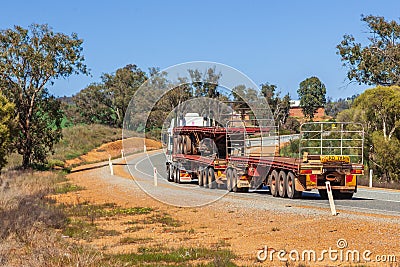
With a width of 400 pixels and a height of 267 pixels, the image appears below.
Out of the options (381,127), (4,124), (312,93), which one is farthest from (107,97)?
(381,127)

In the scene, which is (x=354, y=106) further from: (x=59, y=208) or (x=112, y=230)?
(x=112, y=230)

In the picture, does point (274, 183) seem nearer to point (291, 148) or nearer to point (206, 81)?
point (206, 81)

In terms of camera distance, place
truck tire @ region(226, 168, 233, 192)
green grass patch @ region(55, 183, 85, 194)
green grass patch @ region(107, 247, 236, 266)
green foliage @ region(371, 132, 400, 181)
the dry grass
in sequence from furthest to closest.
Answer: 1. green foliage @ region(371, 132, 400, 181)
2. green grass patch @ region(55, 183, 85, 194)
3. truck tire @ region(226, 168, 233, 192)
4. green grass patch @ region(107, 247, 236, 266)
5. the dry grass

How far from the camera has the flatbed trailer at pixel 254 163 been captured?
21.1 meters

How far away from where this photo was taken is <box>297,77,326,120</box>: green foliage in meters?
108

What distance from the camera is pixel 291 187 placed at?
865 inches

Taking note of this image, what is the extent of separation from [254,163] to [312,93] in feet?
295

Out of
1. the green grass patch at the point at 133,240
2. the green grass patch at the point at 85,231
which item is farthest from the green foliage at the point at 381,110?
the green grass patch at the point at 133,240

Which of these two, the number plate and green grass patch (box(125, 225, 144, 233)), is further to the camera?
the number plate

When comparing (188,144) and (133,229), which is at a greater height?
(188,144)

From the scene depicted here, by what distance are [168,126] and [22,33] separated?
18034 mm

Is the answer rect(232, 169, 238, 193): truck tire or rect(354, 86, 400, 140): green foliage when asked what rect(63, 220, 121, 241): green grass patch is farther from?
rect(354, 86, 400, 140): green foliage

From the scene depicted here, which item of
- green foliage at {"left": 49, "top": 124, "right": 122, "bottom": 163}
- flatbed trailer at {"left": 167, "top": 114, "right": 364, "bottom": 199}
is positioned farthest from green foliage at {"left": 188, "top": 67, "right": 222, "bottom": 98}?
green foliage at {"left": 49, "top": 124, "right": 122, "bottom": 163}

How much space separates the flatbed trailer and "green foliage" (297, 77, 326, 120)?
81195 mm
